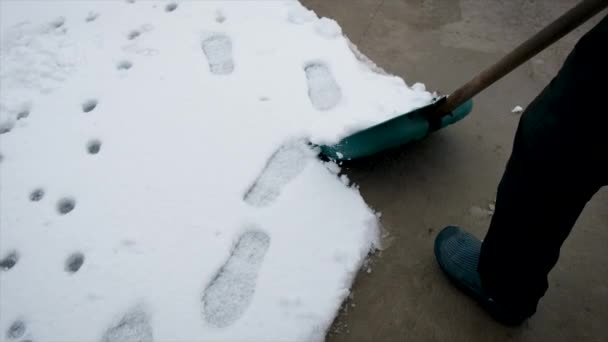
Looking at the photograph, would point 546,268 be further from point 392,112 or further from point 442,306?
point 392,112

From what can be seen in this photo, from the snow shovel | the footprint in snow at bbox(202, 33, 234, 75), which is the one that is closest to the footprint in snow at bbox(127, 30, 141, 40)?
the footprint in snow at bbox(202, 33, 234, 75)

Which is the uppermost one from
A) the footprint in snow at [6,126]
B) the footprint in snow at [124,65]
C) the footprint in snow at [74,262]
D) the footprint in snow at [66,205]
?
the footprint in snow at [124,65]

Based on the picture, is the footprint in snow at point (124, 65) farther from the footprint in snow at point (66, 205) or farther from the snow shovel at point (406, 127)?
the snow shovel at point (406, 127)

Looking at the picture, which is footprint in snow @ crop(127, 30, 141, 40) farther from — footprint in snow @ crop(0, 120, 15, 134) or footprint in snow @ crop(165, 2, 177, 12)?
footprint in snow @ crop(0, 120, 15, 134)

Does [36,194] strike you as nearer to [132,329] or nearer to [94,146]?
[94,146]

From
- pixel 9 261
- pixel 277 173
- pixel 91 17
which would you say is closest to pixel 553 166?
pixel 277 173

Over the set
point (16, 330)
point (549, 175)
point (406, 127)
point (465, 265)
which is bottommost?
point (16, 330)

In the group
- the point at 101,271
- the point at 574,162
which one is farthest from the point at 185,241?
the point at 574,162

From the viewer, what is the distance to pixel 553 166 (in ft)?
2.84

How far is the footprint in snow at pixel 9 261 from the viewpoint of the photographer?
4.68 feet

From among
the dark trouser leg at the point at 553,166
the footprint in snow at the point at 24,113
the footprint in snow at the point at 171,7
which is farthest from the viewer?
the footprint in snow at the point at 171,7

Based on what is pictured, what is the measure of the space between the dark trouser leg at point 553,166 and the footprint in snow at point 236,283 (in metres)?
0.71

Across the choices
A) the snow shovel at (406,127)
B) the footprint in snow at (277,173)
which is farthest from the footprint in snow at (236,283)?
the snow shovel at (406,127)

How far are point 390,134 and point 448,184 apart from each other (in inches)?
12.7
